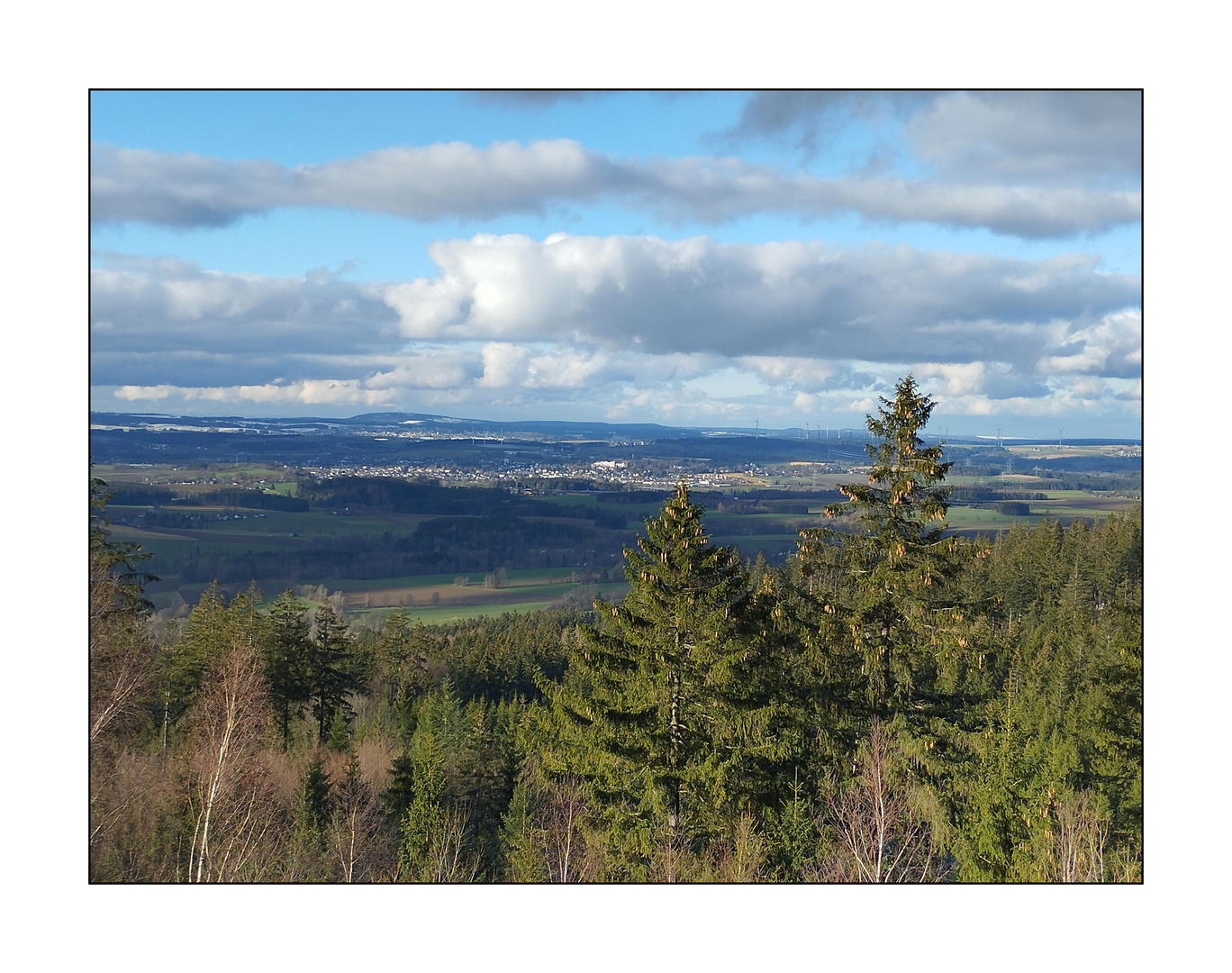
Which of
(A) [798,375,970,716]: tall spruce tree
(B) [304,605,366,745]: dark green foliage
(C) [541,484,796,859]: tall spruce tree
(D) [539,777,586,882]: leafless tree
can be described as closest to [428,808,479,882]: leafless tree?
Answer: (D) [539,777,586,882]: leafless tree

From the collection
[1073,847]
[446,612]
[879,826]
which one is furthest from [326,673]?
[446,612]

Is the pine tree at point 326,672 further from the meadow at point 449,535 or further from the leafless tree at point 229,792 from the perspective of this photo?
the meadow at point 449,535

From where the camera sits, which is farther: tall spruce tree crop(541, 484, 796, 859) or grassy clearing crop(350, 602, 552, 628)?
grassy clearing crop(350, 602, 552, 628)

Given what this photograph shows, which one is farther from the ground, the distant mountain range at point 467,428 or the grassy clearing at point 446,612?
the distant mountain range at point 467,428

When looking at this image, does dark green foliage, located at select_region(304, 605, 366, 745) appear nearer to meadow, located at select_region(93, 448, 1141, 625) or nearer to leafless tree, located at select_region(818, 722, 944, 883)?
meadow, located at select_region(93, 448, 1141, 625)

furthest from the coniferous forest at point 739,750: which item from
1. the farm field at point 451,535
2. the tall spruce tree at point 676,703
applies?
the farm field at point 451,535

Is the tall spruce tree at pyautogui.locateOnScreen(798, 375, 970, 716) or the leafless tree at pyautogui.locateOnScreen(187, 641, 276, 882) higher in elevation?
the tall spruce tree at pyautogui.locateOnScreen(798, 375, 970, 716)
